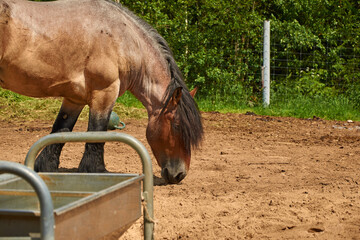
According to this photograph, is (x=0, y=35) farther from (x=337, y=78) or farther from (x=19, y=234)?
(x=337, y=78)

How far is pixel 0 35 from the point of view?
4289mm

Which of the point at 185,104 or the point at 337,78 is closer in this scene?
the point at 185,104

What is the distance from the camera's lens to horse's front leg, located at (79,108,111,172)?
4.82 m

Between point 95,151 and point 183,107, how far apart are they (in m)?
0.97

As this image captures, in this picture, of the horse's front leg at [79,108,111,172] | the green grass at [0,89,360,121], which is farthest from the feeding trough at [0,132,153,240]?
the green grass at [0,89,360,121]

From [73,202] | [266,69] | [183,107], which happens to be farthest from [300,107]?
[73,202]

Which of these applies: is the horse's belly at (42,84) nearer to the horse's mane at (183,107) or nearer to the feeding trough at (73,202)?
the horse's mane at (183,107)

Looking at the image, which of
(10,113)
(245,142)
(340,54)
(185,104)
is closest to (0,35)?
(185,104)

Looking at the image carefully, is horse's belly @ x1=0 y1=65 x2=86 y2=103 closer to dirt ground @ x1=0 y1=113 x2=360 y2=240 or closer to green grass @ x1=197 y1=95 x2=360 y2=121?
dirt ground @ x1=0 y1=113 x2=360 y2=240

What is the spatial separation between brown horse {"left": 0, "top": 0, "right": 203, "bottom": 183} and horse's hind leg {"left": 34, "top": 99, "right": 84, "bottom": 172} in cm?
1

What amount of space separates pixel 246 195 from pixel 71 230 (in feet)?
8.89

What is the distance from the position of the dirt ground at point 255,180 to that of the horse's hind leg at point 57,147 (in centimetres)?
62

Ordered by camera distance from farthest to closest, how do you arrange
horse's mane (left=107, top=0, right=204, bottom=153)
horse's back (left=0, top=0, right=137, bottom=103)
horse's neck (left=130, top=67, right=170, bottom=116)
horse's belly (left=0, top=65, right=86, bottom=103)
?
horse's neck (left=130, top=67, right=170, bottom=116) < horse's mane (left=107, top=0, right=204, bottom=153) < horse's belly (left=0, top=65, right=86, bottom=103) < horse's back (left=0, top=0, right=137, bottom=103)

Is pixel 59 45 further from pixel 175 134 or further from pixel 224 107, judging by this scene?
pixel 224 107
